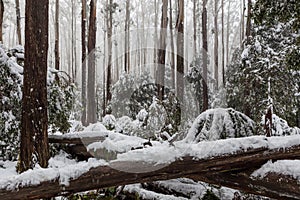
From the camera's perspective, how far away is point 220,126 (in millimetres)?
4137

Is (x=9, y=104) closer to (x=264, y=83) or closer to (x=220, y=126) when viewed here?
(x=220, y=126)

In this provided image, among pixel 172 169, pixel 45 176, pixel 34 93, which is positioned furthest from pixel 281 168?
pixel 34 93

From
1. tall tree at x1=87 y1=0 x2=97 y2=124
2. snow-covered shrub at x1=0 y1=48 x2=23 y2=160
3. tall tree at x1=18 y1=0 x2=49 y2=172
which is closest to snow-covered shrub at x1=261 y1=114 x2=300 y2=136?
tall tree at x1=18 y1=0 x2=49 y2=172

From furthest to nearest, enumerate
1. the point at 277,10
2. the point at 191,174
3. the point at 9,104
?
the point at 9,104
the point at 277,10
the point at 191,174

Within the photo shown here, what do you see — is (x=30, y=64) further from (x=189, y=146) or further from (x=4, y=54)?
(x=189, y=146)

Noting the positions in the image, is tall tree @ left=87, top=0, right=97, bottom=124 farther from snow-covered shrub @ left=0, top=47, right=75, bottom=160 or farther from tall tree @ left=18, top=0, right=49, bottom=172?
tall tree @ left=18, top=0, right=49, bottom=172

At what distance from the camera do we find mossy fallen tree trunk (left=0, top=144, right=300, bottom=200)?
2254 millimetres

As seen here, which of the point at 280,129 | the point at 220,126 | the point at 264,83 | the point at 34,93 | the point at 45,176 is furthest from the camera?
the point at 264,83

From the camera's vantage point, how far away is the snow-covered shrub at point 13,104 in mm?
5742

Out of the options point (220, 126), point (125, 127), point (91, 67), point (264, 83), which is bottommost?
point (125, 127)

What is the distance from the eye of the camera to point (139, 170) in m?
2.32

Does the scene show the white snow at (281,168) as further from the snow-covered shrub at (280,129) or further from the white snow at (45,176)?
the snow-covered shrub at (280,129)

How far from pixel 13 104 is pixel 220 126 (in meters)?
3.59

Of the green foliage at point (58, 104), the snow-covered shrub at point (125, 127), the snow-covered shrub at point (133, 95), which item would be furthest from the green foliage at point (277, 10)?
the snow-covered shrub at point (133, 95)
